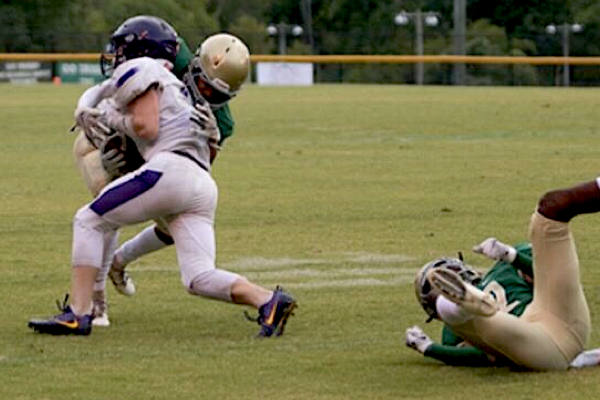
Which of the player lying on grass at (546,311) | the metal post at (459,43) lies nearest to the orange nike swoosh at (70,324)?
the player lying on grass at (546,311)

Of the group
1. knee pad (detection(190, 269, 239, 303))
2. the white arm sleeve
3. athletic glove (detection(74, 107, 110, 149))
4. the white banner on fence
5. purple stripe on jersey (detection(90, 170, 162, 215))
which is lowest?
the white banner on fence

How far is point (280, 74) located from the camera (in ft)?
180

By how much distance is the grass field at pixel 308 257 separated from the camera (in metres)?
6.47

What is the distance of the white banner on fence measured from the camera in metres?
54.5

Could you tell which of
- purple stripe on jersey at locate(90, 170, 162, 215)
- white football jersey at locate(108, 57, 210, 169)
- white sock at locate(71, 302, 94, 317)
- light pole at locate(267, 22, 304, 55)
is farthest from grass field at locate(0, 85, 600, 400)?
light pole at locate(267, 22, 304, 55)

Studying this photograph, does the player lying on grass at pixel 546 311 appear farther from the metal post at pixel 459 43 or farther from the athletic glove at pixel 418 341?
the metal post at pixel 459 43

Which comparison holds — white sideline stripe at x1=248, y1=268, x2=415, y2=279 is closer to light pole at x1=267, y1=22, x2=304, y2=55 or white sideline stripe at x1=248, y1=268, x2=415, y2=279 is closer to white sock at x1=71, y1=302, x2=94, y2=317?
white sock at x1=71, y1=302, x2=94, y2=317

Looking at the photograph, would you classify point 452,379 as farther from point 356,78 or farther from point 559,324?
point 356,78

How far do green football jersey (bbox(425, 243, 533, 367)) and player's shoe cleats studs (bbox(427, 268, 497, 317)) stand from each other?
571mm

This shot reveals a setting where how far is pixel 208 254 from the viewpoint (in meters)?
7.50

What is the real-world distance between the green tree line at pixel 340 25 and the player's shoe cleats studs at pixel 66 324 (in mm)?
52446

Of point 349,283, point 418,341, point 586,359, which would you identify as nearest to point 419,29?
point 349,283

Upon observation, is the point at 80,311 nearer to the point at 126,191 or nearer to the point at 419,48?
the point at 126,191

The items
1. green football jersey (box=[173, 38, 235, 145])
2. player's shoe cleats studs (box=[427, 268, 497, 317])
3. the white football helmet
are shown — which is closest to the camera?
player's shoe cleats studs (box=[427, 268, 497, 317])
